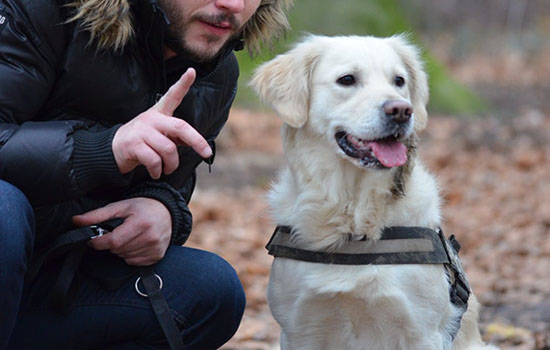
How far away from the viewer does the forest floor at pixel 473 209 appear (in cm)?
381

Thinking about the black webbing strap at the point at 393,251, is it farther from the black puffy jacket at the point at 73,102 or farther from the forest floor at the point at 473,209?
the black puffy jacket at the point at 73,102

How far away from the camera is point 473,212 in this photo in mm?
5969

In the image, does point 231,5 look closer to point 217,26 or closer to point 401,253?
point 217,26

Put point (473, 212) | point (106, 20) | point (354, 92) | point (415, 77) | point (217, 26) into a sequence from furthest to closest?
point (473, 212) < point (415, 77) < point (354, 92) < point (217, 26) < point (106, 20)

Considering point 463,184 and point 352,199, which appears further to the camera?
point 463,184

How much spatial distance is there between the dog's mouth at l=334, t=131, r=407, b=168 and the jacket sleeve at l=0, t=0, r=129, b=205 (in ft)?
2.70

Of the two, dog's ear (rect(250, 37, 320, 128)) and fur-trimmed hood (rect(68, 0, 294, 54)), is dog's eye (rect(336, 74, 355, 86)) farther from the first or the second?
fur-trimmed hood (rect(68, 0, 294, 54))

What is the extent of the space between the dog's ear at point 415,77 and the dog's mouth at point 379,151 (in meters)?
0.31

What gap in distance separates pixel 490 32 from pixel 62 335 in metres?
20.8

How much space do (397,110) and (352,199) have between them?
1.20 ft

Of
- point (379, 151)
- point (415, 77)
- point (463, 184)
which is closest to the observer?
point (379, 151)

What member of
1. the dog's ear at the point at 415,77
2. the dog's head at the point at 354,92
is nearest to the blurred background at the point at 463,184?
the dog's head at the point at 354,92

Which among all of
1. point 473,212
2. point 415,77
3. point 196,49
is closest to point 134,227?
point 196,49

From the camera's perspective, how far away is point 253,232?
545 centimetres
